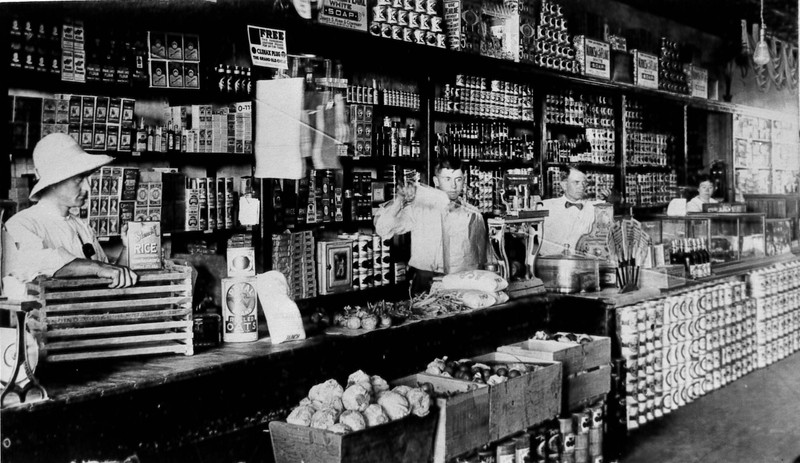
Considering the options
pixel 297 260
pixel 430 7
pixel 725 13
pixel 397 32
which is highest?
pixel 725 13

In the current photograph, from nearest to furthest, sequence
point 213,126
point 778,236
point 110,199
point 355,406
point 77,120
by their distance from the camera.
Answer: point 355,406
point 77,120
point 110,199
point 213,126
point 778,236

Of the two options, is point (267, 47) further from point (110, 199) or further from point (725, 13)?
point (725, 13)

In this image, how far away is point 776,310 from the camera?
5.89 meters

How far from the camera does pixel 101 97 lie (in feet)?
13.2

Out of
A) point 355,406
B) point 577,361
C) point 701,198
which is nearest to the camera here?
point 355,406

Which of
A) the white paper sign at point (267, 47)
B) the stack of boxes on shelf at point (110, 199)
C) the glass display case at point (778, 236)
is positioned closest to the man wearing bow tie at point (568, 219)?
the glass display case at point (778, 236)

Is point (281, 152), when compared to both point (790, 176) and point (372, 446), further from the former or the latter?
point (790, 176)

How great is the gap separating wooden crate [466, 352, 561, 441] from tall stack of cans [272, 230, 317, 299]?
171cm

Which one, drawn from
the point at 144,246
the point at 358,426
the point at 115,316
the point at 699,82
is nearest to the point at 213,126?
the point at 144,246

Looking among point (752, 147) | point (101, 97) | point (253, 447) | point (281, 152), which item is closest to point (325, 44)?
point (281, 152)

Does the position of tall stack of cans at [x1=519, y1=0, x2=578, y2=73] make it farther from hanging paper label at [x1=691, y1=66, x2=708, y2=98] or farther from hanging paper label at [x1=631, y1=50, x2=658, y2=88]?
hanging paper label at [x1=691, y1=66, x2=708, y2=98]

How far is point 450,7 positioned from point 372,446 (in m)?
4.21

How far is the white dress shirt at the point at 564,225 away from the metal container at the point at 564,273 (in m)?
0.12

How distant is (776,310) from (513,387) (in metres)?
3.68
